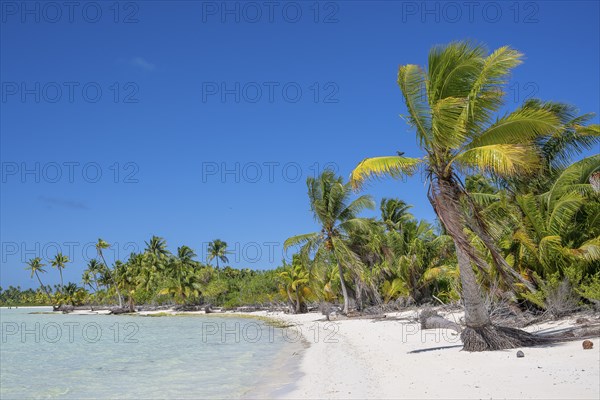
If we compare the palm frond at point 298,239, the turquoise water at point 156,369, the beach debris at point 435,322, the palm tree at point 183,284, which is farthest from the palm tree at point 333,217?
the palm tree at point 183,284

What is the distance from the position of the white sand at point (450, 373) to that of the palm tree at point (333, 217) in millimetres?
14023

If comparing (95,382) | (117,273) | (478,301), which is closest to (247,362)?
(95,382)

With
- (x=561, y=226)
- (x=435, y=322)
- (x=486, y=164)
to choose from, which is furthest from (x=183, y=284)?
(x=486, y=164)

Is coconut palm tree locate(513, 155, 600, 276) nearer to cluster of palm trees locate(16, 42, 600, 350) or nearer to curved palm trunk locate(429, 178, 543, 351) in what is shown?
cluster of palm trees locate(16, 42, 600, 350)

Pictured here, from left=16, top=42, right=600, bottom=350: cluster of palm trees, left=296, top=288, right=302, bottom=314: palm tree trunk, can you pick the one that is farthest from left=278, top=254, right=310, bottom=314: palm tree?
left=16, top=42, right=600, bottom=350: cluster of palm trees

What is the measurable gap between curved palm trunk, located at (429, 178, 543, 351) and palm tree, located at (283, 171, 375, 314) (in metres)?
16.8

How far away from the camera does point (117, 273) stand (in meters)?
76.9

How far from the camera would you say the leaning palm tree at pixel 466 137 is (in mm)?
10102

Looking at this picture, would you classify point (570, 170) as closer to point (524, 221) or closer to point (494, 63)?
point (524, 221)

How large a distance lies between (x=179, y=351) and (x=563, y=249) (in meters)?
15.0

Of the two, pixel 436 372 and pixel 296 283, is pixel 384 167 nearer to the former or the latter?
pixel 436 372

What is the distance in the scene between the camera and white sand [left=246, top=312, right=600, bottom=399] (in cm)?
679

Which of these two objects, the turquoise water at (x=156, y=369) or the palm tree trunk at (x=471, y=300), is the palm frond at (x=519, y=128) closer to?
the palm tree trunk at (x=471, y=300)

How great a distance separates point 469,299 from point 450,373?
8.19 feet
